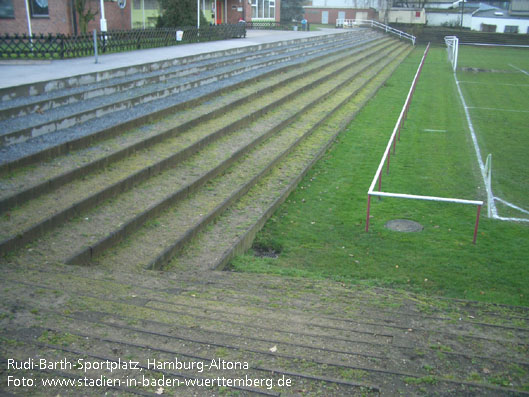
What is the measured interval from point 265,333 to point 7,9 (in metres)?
27.5

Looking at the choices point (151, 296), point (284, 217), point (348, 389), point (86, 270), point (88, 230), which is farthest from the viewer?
point (284, 217)

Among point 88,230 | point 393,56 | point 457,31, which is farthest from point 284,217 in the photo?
point 457,31

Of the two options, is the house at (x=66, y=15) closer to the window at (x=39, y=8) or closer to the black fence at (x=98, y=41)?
the window at (x=39, y=8)

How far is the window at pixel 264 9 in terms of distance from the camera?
2088 inches

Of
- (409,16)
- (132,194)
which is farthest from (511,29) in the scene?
(132,194)

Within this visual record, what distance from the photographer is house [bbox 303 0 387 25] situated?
7928 cm

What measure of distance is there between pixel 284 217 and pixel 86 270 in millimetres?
4868

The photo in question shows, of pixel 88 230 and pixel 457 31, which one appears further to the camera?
pixel 457 31

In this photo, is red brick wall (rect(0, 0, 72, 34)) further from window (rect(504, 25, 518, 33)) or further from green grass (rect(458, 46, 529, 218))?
window (rect(504, 25, 518, 33))

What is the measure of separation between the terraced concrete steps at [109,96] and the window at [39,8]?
10832mm

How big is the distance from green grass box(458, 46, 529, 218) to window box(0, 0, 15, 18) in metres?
22.8

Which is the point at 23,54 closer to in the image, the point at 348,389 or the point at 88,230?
the point at 88,230

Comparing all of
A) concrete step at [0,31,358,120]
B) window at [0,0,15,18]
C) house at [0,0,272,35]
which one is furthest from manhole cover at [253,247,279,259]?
window at [0,0,15,18]

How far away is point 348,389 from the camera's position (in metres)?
3.74
